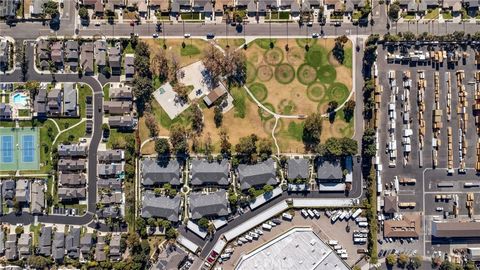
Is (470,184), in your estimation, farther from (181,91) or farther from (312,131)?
(181,91)

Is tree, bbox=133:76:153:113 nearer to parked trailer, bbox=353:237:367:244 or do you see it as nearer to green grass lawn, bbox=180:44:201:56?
green grass lawn, bbox=180:44:201:56

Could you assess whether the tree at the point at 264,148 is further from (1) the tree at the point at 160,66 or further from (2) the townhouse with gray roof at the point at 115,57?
(2) the townhouse with gray roof at the point at 115,57

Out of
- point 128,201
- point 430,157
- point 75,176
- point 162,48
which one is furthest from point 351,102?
point 75,176

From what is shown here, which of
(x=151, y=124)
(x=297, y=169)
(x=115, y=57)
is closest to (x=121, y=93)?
(x=115, y=57)

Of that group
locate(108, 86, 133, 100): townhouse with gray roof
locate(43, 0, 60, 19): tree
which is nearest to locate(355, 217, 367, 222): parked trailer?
locate(108, 86, 133, 100): townhouse with gray roof

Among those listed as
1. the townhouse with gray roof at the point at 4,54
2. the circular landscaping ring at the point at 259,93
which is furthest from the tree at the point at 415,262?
the townhouse with gray roof at the point at 4,54

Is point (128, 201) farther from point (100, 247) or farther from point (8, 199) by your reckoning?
point (8, 199)
